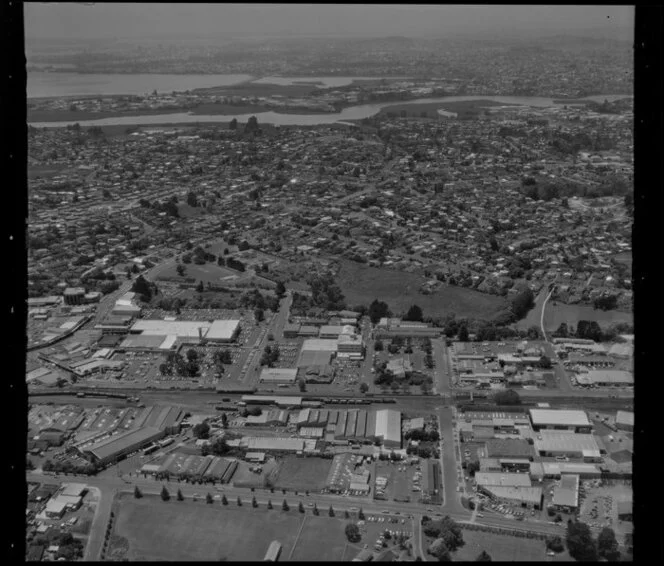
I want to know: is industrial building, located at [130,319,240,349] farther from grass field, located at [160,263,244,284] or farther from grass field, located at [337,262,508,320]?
grass field, located at [337,262,508,320]

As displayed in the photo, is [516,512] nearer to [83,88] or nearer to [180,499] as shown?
[180,499]

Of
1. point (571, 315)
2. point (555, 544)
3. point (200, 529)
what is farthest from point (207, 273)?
point (555, 544)

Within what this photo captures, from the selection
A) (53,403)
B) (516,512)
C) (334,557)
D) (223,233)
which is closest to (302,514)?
(334,557)

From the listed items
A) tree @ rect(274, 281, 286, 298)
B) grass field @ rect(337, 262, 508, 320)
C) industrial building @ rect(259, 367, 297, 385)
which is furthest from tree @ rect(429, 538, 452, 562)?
tree @ rect(274, 281, 286, 298)

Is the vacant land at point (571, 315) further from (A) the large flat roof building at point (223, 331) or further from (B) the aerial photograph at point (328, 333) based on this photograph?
(A) the large flat roof building at point (223, 331)

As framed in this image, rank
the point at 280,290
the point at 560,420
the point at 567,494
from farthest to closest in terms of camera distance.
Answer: the point at 280,290 < the point at 560,420 < the point at 567,494

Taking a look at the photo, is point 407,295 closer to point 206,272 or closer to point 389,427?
point 206,272

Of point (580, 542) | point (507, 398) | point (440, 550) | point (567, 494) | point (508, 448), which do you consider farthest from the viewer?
point (507, 398)
